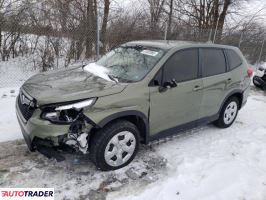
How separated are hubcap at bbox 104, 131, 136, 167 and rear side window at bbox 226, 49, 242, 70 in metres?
2.56

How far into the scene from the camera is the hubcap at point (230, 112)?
16.0 feet

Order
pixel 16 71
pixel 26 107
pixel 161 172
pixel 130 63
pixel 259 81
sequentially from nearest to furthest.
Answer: pixel 26 107
pixel 161 172
pixel 130 63
pixel 16 71
pixel 259 81

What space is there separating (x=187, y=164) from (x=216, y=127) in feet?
5.76

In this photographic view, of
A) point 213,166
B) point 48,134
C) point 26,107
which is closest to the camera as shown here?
point 48,134

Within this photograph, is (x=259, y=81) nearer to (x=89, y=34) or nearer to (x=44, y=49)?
(x=89, y=34)

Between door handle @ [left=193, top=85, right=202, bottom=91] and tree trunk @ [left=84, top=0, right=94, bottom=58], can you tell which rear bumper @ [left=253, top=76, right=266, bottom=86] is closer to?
door handle @ [left=193, top=85, right=202, bottom=91]

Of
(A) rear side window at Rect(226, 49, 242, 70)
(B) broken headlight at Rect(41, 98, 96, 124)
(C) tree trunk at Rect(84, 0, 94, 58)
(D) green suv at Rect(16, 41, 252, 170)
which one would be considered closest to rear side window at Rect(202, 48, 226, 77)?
(D) green suv at Rect(16, 41, 252, 170)

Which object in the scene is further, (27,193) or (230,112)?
(230,112)

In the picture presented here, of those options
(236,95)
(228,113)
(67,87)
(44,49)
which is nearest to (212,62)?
(236,95)

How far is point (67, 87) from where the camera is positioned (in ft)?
10.2

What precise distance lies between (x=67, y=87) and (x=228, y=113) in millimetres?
3280

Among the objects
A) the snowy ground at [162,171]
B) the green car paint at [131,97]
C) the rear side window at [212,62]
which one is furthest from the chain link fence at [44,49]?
the green car paint at [131,97]

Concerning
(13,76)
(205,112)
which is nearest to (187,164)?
(205,112)

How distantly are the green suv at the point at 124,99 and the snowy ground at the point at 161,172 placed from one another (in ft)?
0.97
